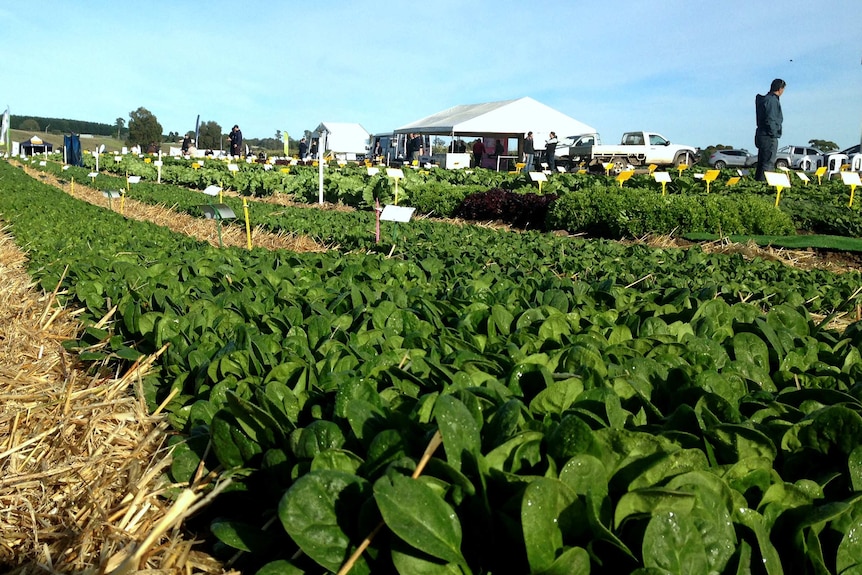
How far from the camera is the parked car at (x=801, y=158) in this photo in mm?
30500

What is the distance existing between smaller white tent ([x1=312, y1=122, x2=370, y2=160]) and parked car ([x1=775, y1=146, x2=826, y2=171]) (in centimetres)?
3039

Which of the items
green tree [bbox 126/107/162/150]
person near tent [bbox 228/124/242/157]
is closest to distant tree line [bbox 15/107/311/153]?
green tree [bbox 126/107/162/150]

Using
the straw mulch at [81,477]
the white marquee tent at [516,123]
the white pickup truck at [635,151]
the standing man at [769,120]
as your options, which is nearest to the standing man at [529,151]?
the white pickup truck at [635,151]

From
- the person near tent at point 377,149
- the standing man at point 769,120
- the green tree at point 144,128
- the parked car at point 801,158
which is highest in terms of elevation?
the green tree at point 144,128

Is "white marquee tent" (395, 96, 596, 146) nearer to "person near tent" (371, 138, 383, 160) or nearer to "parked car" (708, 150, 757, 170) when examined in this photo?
"parked car" (708, 150, 757, 170)

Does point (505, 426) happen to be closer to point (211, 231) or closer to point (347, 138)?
point (211, 231)

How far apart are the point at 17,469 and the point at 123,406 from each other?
50 cm

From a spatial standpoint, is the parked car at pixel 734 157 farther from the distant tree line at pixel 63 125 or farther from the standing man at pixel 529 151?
the distant tree line at pixel 63 125

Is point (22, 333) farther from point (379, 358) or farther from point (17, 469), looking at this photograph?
point (379, 358)

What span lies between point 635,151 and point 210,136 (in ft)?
236

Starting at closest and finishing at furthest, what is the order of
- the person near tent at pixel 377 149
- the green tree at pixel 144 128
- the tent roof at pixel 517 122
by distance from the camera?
1. the tent roof at pixel 517 122
2. the person near tent at pixel 377 149
3. the green tree at pixel 144 128

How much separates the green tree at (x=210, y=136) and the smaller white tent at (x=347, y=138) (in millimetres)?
37252

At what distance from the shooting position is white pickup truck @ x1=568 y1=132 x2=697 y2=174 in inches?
1117

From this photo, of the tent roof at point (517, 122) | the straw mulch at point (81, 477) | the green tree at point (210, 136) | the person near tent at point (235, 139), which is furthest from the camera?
the green tree at point (210, 136)
